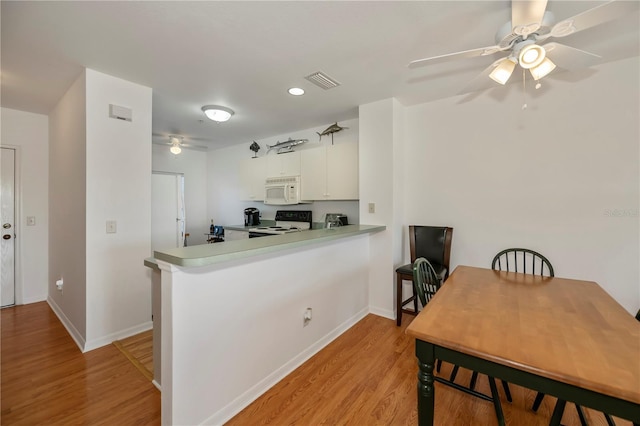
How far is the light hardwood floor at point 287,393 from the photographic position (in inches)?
63.8

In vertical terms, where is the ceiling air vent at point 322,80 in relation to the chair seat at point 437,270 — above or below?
above

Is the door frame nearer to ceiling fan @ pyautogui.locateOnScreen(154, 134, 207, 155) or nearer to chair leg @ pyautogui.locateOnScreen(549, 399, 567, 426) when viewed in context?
ceiling fan @ pyautogui.locateOnScreen(154, 134, 207, 155)

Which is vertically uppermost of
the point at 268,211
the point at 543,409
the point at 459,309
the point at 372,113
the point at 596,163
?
the point at 372,113

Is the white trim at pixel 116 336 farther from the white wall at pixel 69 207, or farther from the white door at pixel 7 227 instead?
the white door at pixel 7 227

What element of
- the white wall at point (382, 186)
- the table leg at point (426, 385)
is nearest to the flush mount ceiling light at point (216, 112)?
the white wall at point (382, 186)

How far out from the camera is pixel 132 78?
2.45 m

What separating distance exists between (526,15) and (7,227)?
536cm

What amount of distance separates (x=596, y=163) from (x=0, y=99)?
235 inches

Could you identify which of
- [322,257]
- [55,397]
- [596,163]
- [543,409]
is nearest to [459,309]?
[543,409]

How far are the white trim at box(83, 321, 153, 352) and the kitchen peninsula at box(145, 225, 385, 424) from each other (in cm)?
97

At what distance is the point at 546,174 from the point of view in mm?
2480

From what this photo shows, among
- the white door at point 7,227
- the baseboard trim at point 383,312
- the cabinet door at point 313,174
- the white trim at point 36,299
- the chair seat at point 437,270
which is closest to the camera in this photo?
the chair seat at point 437,270

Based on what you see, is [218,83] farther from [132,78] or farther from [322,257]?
[322,257]

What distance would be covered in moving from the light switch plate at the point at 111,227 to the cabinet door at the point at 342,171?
2361 millimetres
